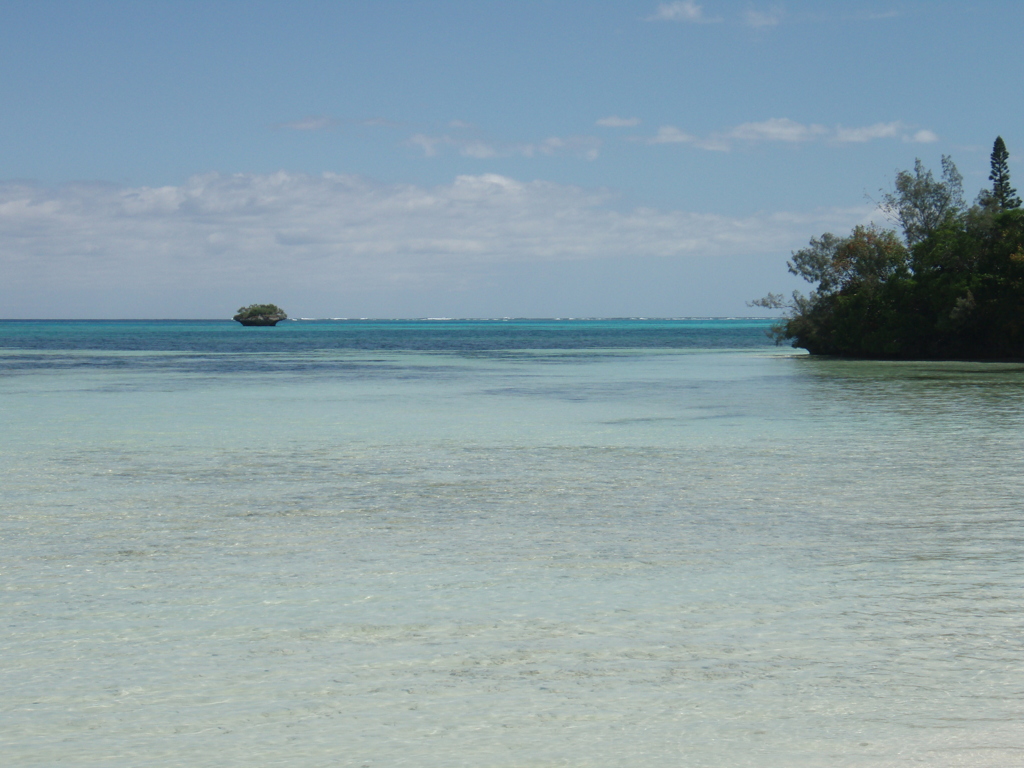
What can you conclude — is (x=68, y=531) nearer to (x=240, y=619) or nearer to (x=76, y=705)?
(x=240, y=619)

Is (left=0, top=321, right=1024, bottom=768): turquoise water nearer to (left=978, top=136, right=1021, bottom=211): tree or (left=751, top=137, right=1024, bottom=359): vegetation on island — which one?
(left=751, top=137, right=1024, bottom=359): vegetation on island

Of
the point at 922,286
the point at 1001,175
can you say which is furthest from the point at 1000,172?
the point at 922,286

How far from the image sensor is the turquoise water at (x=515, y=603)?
4.95 metres

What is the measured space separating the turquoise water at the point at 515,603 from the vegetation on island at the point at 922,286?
3941cm

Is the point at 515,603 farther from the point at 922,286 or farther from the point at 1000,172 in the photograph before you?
the point at 1000,172

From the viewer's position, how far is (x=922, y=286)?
188ft

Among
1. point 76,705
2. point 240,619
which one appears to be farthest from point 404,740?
point 240,619

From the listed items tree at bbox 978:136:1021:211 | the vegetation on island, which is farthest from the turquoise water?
tree at bbox 978:136:1021:211

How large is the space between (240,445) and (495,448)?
394 cm

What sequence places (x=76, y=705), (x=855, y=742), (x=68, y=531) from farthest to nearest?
(x=68, y=531)
(x=76, y=705)
(x=855, y=742)

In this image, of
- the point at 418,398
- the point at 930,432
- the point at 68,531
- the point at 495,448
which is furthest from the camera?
the point at 418,398

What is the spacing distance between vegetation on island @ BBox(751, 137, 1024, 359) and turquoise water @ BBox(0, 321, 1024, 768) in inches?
1552

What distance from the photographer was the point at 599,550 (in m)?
8.98

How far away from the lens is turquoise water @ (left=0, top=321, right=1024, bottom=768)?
4.95 m
